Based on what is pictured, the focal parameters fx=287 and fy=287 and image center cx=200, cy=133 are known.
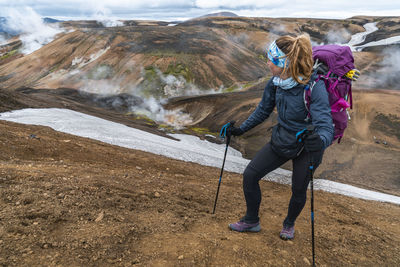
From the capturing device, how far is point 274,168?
364 cm

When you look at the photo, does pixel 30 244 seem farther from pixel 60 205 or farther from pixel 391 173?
pixel 391 173

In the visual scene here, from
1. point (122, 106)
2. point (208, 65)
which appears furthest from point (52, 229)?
point (208, 65)

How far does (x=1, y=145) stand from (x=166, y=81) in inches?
1474

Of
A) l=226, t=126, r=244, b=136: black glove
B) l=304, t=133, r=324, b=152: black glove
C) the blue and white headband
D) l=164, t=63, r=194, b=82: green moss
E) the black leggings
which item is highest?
the blue and white headband

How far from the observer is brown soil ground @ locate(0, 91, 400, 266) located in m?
3.02

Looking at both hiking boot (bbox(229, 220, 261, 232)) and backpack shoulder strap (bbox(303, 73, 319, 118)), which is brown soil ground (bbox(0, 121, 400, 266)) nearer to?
hiking boot (bbox(229, 220, 261, 232))

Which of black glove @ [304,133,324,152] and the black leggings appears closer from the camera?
black glove @ [304,133,324,152]

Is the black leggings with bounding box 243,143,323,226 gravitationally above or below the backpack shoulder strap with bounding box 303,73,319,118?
below

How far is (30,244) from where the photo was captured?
291cm

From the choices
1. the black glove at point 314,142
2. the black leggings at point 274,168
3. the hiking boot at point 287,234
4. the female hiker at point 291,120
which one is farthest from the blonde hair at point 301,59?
the hiking boot at point 287,234

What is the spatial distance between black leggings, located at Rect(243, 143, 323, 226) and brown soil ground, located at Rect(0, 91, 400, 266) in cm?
49

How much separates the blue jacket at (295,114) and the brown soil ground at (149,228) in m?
1.38

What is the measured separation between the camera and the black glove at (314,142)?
2.95 metres

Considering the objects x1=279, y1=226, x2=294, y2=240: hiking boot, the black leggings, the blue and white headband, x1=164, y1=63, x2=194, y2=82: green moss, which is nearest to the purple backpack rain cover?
the blue and white headband
